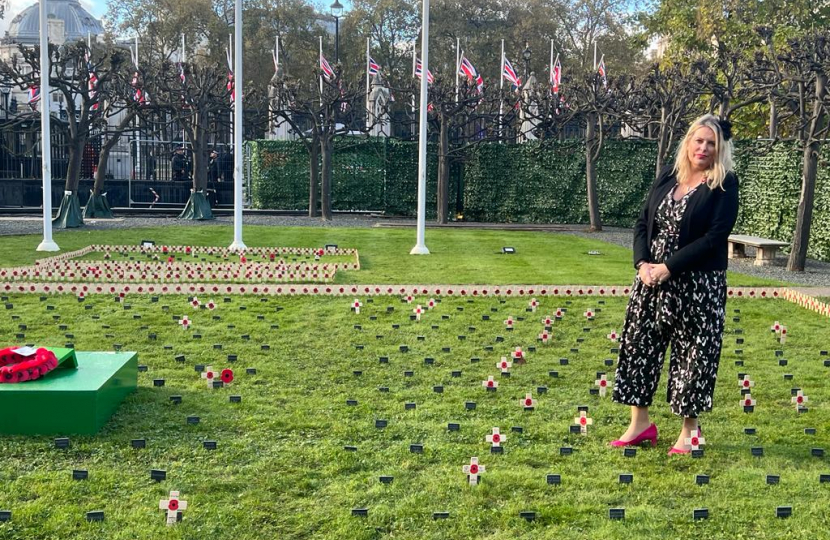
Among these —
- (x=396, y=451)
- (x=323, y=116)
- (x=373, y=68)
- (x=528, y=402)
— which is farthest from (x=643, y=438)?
(x=373, y=68)

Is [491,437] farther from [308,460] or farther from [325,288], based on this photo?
[325,288]

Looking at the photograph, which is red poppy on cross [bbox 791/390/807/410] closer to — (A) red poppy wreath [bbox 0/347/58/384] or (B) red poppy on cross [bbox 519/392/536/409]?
(B) red poppy on cross [bbox 519/392/536/409]

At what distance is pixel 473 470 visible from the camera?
516 cm

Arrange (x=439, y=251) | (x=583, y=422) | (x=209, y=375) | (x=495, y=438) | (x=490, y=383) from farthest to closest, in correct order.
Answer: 1. (x=439, y=251)
2. (x=490, y=383)
3. (x=209, y=375)
4. (x=583, y=422)
5. (x=495, y=438)

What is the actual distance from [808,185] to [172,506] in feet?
46.3

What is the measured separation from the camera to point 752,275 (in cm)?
1551

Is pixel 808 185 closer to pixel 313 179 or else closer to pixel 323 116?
pixel 323 116

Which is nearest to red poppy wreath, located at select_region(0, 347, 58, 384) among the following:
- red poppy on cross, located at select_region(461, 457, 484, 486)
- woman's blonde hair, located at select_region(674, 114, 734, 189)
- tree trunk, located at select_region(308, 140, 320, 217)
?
red poppy on cross, located at select_region(461, 457, 484, 486)

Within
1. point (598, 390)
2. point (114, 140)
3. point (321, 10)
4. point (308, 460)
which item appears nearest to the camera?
point (308, 460)

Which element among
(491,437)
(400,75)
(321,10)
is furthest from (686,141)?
(321,10)

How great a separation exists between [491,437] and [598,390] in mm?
1776

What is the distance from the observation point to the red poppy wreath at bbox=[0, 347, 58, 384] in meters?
5.82

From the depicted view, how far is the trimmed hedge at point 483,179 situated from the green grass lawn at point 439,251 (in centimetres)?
430

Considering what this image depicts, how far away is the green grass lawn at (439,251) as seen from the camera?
14.5 meters
